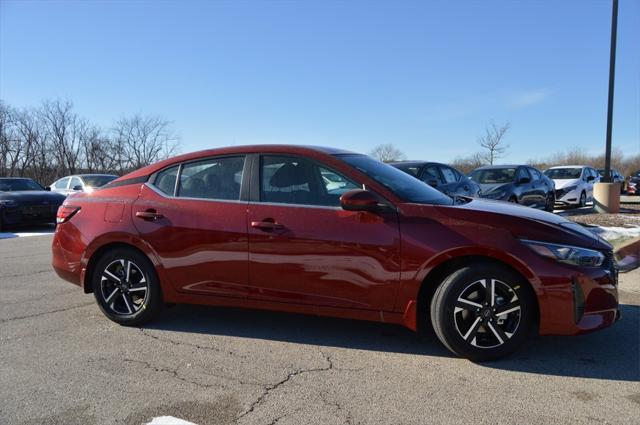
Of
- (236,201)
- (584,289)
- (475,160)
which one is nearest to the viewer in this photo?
(584,289)

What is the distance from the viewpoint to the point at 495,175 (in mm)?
13016

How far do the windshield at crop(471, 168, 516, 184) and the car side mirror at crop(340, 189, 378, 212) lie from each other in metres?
9.90

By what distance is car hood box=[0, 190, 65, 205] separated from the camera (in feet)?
42.3

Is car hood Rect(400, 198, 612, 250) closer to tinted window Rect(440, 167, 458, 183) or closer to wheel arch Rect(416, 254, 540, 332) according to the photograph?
wheel arch Rect(416, 254, 540, 332)

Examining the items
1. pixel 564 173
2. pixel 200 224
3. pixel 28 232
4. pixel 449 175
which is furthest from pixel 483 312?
pixel 564 173

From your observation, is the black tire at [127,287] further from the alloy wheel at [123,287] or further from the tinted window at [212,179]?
the tinted window at [212,179]

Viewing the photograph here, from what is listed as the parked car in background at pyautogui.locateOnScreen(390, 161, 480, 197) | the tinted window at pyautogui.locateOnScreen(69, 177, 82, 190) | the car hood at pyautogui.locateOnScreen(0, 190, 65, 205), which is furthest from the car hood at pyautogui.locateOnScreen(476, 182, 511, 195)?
the tinted window at pyautogui.locateOnScreen(69, 177, 82, 190)

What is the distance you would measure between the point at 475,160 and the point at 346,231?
49.3 meters

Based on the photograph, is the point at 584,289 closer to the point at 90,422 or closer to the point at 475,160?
the point at 90,422

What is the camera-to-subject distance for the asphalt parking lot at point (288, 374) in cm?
293

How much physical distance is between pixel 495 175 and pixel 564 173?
6.06 m

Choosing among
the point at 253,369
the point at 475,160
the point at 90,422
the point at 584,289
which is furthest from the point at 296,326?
the point at 475,160

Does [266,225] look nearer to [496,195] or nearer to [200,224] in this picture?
[200,224]

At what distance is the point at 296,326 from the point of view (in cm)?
454
